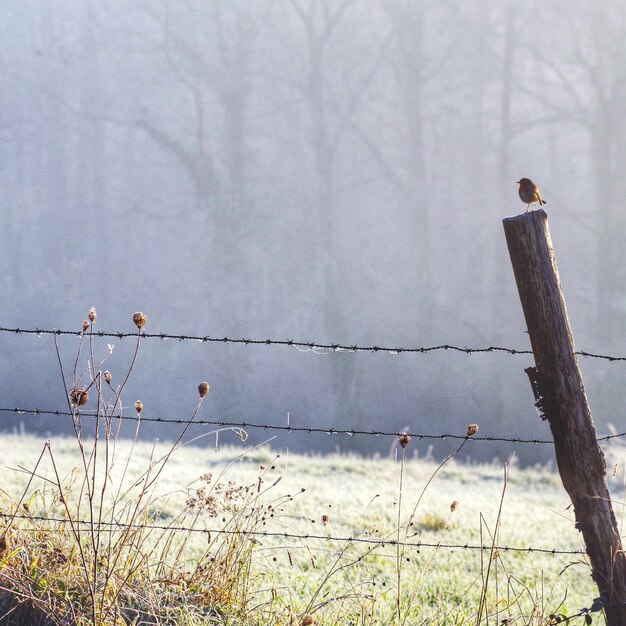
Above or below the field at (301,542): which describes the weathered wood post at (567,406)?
above

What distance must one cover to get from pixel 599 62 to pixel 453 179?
18.0ft

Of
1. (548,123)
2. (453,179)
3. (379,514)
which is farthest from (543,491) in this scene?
(548,123)

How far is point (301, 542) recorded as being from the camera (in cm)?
580

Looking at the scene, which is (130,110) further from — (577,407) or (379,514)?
(577,407)

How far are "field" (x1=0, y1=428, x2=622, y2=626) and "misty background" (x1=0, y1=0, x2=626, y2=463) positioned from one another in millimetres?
10976

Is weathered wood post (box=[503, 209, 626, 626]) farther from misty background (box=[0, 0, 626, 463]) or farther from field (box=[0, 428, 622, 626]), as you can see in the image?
misty background (box=[0, 0, 626, 463])

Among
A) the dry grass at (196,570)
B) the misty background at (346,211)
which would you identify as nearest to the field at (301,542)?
the dry grass at (196,570)

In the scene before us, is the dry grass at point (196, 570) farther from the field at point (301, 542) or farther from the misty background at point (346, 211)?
the misty background at point (346, 211)

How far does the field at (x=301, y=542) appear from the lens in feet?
11.5

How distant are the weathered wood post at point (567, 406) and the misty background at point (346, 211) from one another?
755 inches

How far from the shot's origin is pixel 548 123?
83.9ft

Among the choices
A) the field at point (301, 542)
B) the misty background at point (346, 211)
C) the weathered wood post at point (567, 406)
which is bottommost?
the field at point (301, 542)

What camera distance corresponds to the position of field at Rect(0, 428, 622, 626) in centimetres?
→ 349

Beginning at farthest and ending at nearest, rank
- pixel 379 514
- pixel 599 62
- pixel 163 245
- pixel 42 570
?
pixel 163 245
pixel 599 62
pixel 379 514
pixel 42 570
